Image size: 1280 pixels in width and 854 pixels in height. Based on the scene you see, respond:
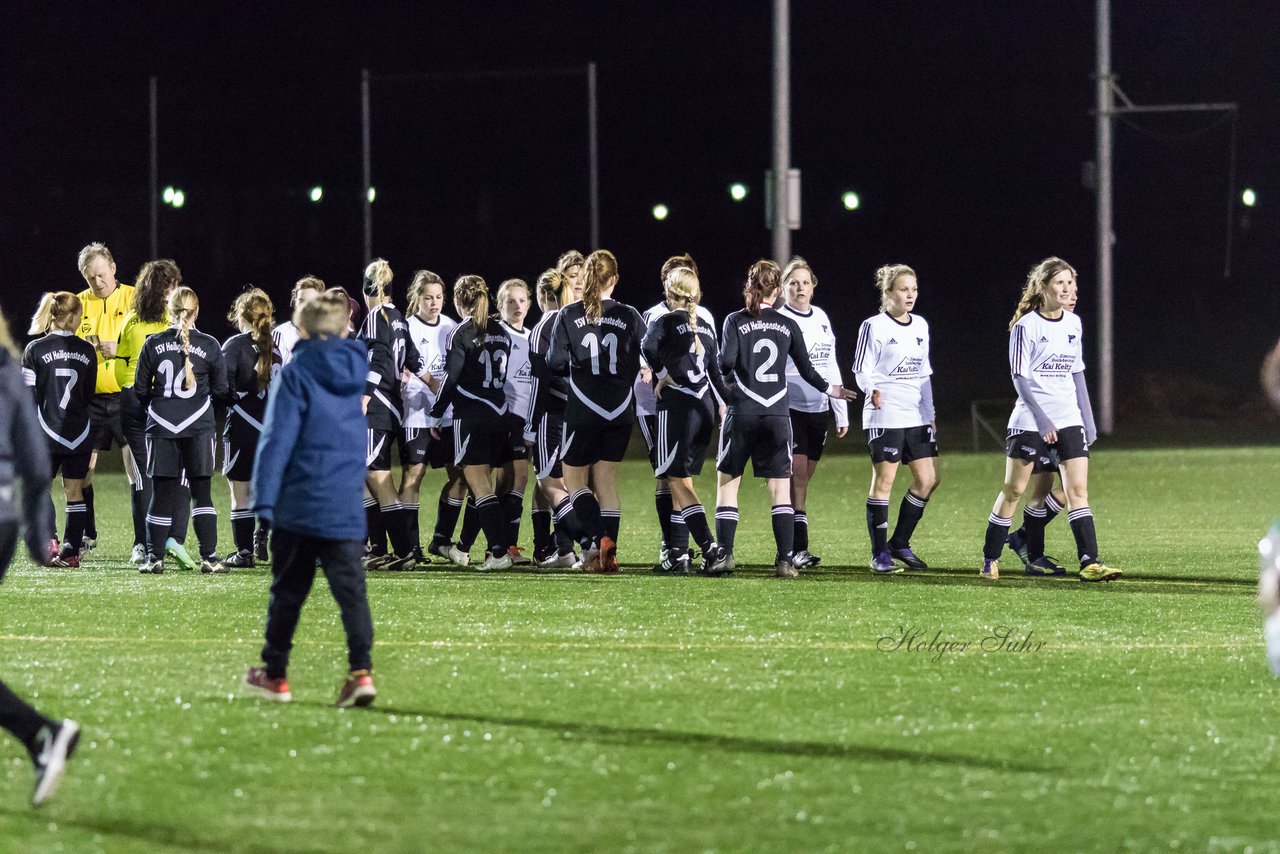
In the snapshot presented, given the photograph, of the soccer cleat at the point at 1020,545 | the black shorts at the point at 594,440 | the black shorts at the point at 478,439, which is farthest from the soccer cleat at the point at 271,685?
the soccer cleat at the point at 1020,545

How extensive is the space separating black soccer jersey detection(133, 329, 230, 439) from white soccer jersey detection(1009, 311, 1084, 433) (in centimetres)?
509

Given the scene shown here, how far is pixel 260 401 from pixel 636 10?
150ft

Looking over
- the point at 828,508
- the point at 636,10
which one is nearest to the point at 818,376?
the point at 828,508

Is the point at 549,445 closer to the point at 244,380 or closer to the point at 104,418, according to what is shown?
the point at 244,380

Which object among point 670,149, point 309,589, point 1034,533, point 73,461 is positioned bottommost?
point 1034,533

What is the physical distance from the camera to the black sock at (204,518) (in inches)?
476

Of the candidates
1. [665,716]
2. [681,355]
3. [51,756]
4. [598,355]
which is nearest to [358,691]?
[665,716]

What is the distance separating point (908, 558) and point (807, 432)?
43.5 inches

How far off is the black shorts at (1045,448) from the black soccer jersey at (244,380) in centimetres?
480

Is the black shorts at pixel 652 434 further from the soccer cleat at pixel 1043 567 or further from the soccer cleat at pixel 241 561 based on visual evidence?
the soccer cleat at pixel 241 561

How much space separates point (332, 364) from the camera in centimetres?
716

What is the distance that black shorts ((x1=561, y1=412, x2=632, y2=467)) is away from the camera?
11992mm

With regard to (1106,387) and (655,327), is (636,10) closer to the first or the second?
(1106,387)

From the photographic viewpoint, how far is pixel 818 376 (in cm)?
1182
